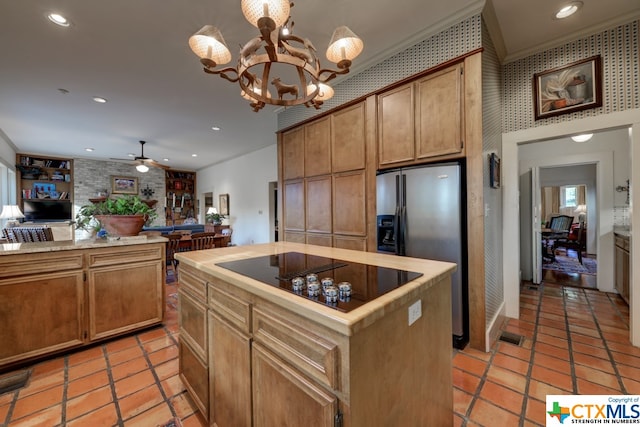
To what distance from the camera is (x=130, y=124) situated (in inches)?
188

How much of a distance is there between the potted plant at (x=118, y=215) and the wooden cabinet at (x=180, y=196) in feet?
26.0

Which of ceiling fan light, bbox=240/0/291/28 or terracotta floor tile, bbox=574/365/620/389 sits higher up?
ceiling fan light, bbox=240/0/291/28

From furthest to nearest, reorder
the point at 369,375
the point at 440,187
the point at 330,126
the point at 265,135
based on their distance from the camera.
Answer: the point at 265,135 < the point at 330,126 < the point at 440,187 < the point at 369,375

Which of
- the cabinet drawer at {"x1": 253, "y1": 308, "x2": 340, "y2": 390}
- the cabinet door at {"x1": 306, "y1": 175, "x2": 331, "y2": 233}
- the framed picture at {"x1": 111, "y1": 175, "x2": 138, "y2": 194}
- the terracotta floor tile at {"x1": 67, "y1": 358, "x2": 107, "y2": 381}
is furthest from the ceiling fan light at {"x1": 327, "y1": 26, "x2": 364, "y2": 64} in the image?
the framed picture at {"x1": 111, "y1": 175, "x2": 138, "y2": 194}

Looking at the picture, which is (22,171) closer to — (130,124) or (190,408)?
(130,124)

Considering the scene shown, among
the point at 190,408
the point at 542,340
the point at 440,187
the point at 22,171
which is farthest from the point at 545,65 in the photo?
the point at 22,171

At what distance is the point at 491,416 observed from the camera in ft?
4.91

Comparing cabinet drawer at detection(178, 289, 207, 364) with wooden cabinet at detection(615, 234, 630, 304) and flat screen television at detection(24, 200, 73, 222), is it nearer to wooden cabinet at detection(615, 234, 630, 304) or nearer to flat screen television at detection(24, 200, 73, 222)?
wooden cabinet at detection(615, 234, 630, 304)

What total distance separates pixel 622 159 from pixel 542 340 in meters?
3.04

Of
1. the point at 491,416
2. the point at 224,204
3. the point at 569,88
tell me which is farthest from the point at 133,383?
the point at 224,204

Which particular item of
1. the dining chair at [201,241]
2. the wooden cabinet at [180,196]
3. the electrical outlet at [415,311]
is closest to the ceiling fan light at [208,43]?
the electrical outlet at [415,311]

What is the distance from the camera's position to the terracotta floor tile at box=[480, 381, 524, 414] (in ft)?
5.13

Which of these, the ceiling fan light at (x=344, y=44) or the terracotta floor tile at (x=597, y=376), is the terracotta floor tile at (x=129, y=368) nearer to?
the ceiling fan light at (x=344, y=44)

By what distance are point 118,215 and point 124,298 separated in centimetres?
78
